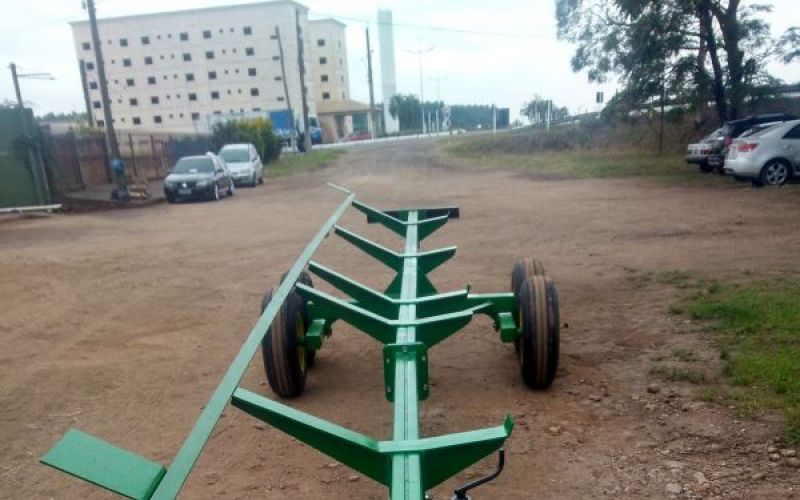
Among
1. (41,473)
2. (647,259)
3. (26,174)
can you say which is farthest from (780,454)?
(26,174)

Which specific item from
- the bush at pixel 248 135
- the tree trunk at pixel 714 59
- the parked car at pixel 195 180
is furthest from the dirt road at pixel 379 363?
the bush at pixel 248 135

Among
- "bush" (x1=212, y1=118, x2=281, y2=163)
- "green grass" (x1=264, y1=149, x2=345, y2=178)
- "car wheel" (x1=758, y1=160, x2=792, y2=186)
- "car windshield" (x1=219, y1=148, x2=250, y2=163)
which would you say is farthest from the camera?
"bush" (x1=212, y1=118, x2=281, y2=163)

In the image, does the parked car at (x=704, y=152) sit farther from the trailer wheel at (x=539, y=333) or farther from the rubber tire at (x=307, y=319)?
the rubber tire at (x=307, y=319)

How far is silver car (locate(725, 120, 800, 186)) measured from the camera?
49.3 ft

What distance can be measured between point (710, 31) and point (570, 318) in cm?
1969

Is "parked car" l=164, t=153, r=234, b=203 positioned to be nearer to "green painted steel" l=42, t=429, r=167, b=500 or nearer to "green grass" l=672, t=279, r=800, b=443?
"green grass" l=672, t=279, r=800, b=443

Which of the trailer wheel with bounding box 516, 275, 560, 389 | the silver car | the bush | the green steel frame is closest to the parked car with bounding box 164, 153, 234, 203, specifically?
the silver car

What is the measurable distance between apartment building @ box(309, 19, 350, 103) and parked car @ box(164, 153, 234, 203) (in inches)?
2666

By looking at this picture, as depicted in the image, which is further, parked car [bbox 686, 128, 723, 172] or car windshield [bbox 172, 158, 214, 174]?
car windshield [bbox 172, 158, 214, 174]

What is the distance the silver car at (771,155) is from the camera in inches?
591

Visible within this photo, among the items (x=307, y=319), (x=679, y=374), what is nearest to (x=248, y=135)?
(x=307, y=319)

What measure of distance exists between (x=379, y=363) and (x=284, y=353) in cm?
119

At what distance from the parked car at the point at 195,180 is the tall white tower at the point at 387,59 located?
57832mm

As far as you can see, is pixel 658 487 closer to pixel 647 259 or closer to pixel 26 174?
pixel 647 259
